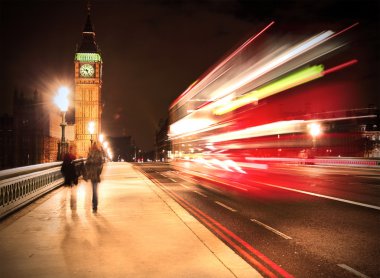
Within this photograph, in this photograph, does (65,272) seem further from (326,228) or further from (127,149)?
(127,149)

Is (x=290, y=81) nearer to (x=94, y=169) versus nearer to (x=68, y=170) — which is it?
(x=68, y=170)

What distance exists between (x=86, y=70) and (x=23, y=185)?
11125 cm

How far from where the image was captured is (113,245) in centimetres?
741

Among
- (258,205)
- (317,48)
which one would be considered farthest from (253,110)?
(258,205)

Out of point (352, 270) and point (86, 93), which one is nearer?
point (352, 270)

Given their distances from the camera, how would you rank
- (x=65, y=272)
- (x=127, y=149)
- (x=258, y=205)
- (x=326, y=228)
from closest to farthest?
(x=65, y=272) → (x=326, y=228) → (x=258, y=205) → (x=127, y=149)

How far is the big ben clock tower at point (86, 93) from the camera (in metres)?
115

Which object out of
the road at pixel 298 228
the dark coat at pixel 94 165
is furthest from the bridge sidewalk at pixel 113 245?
the dark coat at pixel 94 165

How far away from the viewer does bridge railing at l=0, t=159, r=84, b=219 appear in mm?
10578

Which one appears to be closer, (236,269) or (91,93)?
(236,269)

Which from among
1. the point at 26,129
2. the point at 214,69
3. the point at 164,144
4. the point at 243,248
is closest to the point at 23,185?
the point at 243,248

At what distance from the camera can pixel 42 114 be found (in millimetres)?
114062

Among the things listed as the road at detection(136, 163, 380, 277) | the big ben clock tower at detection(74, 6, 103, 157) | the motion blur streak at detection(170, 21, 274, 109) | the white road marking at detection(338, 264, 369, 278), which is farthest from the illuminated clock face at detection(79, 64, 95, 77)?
the white road marking at detection(338, 264, 369, 278)

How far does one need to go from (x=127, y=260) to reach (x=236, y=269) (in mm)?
1652
